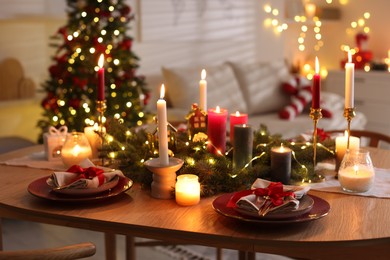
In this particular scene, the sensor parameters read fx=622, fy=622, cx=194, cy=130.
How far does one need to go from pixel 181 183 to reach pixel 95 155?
2.01 feet

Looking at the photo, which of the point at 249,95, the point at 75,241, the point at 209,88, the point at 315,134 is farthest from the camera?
the point at 249,95

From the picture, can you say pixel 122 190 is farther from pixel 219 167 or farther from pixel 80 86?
pixel 80 86

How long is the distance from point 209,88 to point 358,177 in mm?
2793

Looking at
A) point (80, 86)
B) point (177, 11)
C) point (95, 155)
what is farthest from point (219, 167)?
point (177, 11)

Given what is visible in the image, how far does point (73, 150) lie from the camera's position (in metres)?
2.03

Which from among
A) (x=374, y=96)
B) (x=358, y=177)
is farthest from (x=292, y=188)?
(x=374, y=96)

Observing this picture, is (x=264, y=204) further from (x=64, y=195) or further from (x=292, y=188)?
(x=64, y=195)

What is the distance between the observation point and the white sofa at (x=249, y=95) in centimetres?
436

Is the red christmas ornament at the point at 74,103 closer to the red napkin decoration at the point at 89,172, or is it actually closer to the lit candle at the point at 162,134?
the red napkin decoration at the point at 89,172

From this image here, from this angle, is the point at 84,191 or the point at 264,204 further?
the point at 84,191

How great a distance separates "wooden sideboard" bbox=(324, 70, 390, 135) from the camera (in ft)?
18.6

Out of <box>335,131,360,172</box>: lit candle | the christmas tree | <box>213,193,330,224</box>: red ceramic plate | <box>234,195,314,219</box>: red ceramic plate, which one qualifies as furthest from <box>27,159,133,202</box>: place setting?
the christmas tree

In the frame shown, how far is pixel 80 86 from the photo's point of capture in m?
3.69

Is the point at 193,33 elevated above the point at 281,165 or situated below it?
above
